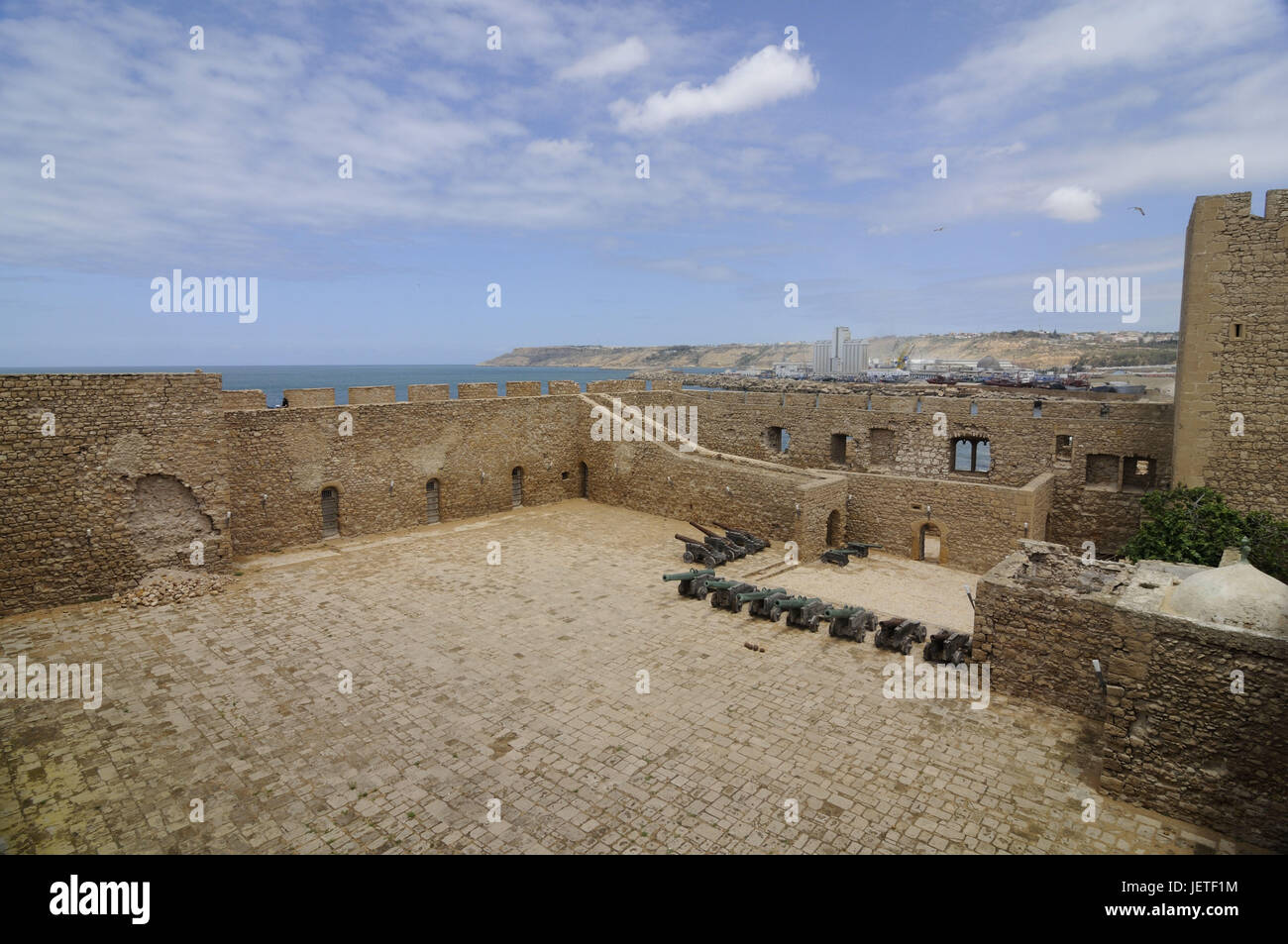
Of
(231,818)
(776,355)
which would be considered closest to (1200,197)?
(231,818)

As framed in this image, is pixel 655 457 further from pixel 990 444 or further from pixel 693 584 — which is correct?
pixel 990 444

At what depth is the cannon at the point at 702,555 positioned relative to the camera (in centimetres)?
1551

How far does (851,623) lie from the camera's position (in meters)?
11.4

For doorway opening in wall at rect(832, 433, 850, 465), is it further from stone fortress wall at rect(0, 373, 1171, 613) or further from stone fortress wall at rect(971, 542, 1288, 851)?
stone fortress wall at rect(971, 542, 1288, 851)

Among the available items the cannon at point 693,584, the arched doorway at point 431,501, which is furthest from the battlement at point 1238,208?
the arched doorway at point 431,501

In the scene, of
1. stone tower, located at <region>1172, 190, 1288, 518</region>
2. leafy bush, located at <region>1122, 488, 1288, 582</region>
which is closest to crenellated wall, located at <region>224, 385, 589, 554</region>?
leafy bush, located at <region>1122, 488, 1288, 582</region>

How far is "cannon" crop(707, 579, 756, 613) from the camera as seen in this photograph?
1288 centimetres

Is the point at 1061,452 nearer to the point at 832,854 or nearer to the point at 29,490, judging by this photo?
the point at 832,854

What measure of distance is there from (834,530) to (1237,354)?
30.5 ft

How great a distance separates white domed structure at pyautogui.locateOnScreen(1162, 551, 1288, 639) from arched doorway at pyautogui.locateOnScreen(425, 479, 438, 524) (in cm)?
1735

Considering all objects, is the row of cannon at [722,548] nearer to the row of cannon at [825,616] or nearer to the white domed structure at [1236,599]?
the row of cannon at [825,616]

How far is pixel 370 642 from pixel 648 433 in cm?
1223

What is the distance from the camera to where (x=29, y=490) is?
1214 centimetres

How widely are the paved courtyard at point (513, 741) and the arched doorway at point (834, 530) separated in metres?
4.83
